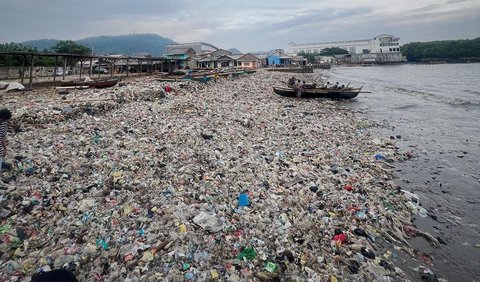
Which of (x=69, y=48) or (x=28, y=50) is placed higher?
(x=69, y=48)

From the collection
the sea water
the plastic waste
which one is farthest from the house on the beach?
the plastic waste

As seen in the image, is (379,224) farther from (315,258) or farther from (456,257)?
(315,258)

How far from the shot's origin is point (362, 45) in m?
109

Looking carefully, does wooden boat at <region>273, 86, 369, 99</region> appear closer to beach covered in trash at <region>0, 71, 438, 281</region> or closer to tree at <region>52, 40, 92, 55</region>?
beach covered in trash at <region>0, 71, 438, 281</region>

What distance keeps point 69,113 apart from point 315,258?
9727 mm

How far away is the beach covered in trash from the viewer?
4016mm

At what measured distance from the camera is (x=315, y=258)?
4.36 m

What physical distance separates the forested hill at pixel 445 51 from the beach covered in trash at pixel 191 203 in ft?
Answer: 304

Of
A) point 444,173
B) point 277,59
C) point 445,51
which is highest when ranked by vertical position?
point 445,51

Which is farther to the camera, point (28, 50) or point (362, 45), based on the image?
point (362, 45)

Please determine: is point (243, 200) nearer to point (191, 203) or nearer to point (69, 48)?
point (191, 203)

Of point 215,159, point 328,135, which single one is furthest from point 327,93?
point 215,159

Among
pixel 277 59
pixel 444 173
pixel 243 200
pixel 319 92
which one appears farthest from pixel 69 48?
pixel 444 173

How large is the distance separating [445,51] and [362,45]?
3196 cm
